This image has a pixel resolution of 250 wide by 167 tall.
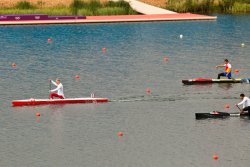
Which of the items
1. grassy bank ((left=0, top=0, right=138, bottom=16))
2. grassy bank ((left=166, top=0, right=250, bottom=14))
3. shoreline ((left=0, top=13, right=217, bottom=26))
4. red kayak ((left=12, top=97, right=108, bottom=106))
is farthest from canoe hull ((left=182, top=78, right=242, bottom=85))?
grassy bank ((left=166, top=0, right=250, bottom=14))

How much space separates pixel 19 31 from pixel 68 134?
174 feet

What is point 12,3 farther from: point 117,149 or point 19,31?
point 117,149

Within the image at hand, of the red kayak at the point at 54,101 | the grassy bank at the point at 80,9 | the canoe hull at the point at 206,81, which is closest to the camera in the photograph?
the red kayak at the point at 54,101

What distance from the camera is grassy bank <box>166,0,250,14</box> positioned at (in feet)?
397

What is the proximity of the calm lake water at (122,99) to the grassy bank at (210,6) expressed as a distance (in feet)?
70.1

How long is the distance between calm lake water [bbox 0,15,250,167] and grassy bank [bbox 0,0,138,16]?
40.2 feet

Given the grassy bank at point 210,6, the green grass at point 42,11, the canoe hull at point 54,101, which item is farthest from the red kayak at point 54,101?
the grassy bank at point 210,6

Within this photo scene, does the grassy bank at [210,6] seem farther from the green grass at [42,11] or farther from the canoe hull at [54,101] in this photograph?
the canoe hull at [54,101]

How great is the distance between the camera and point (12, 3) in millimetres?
115625

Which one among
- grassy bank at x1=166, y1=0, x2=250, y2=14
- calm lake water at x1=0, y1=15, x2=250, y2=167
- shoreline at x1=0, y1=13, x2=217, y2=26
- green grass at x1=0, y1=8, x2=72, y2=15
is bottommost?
calm lake water at x1=0, y1=15, x2=250, y2=167

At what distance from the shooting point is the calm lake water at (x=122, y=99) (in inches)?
1754

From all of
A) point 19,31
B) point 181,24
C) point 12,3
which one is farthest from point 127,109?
point 12,3

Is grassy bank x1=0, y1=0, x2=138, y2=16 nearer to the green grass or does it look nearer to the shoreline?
the green grass

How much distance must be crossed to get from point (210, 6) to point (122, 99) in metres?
67.7
